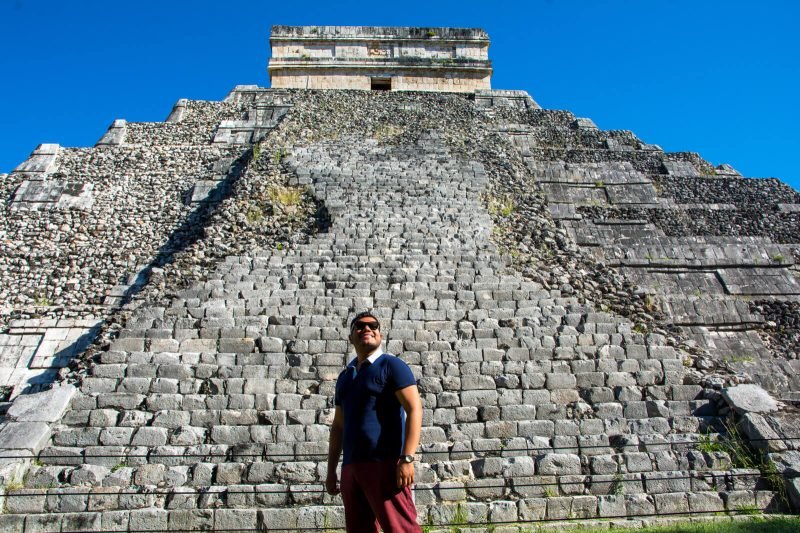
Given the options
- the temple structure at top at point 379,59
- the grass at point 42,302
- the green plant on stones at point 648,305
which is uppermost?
the temple structure at top at point 379,59

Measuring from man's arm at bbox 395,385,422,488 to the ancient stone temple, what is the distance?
1.94m

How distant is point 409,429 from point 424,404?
3.09m

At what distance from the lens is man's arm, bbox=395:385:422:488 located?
10.9ft

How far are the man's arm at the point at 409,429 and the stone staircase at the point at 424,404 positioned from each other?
75.9 inches

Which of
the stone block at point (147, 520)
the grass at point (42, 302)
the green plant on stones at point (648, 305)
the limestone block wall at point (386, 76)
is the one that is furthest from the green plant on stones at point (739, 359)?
the limestone block wall at point (386, 76)

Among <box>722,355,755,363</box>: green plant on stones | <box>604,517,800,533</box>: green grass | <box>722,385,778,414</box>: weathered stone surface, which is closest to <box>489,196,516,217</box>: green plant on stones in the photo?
<box>722,355,755,363</box>: green plant on stones

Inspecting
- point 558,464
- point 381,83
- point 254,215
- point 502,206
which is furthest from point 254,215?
point 381,83

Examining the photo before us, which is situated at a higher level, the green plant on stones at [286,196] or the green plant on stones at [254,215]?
the green plant on stones at [286,196]

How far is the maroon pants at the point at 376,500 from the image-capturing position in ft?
10.8

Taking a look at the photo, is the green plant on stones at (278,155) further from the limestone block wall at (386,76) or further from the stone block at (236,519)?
the stone block at (236,519)

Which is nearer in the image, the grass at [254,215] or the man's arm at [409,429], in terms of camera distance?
the man's arm at [409,429]

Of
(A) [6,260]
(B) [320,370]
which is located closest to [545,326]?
(B) [320,370]

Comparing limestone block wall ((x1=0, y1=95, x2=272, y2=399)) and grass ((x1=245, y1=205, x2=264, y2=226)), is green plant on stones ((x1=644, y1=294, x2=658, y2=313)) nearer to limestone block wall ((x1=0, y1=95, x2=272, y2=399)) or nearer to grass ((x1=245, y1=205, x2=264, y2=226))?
grass ((x1=245, y1=205, x2=264, y2=226))

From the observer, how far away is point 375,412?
11.6 feet
